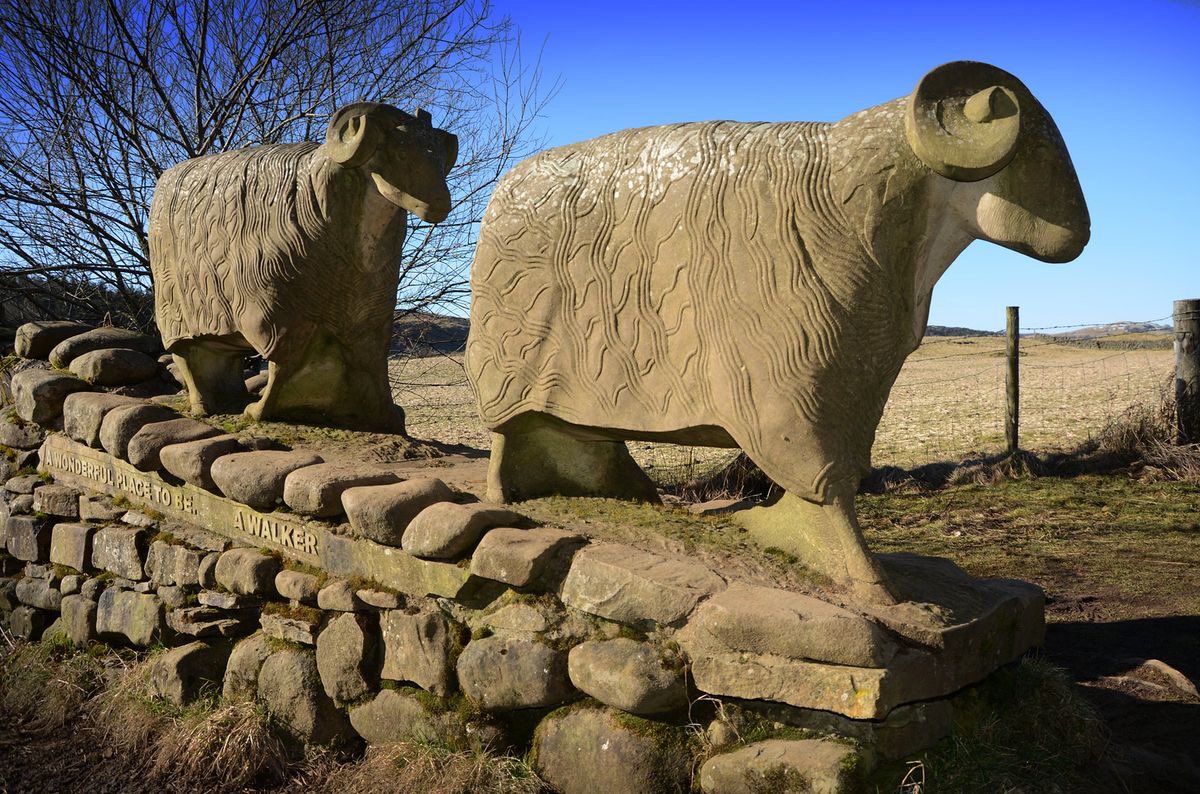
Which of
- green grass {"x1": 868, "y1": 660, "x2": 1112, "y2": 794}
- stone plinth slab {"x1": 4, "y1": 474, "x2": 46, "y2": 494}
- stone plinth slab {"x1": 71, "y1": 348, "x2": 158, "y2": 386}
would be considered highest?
stone plinth slab {"x1": 71, "y1": 348, "x2": 158, "y2": 386}

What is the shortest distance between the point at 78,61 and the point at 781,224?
762cm

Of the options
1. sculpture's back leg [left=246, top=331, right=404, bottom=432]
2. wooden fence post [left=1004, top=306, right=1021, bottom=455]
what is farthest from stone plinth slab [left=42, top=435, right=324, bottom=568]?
wooden fence post [left=1004, top=306, right=1021, bottom=455]

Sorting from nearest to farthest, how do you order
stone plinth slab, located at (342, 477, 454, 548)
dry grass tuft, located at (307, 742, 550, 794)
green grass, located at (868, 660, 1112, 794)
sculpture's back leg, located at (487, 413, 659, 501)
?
green grass, located at (868, 660, 1112, 794) < dry grass tuft, located at (307, 742, 550, 794) < stone plinth slab, located at (342, 477, 454, 548) < sculpture's back leg, located at (487, 413, 659, 501)

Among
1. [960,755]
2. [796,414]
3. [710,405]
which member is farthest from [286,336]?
[960,755]

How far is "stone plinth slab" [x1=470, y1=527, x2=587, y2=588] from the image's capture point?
3.72m

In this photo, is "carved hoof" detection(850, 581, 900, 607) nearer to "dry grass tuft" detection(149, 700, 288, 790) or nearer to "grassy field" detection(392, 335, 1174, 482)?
"dry grass tuft" detection(149, 700, 288, 790)

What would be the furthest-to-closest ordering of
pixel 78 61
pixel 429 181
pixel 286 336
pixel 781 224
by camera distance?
pixel 78 61, pixel 286 336, pixel 429 181, pixel 781 224

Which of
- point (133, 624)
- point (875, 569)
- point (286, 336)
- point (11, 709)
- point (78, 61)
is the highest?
point (78, 61)

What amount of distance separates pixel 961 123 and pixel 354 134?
2.92 m

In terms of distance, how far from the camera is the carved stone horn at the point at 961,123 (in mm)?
3184

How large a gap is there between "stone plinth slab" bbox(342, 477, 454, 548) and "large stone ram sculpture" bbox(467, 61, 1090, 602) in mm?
561

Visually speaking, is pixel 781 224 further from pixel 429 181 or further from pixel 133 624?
pixel 133 624

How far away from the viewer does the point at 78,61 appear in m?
8.81

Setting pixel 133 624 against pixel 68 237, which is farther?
pixel 68 237
